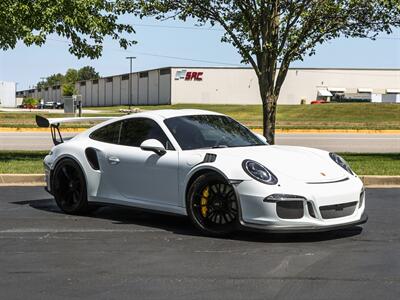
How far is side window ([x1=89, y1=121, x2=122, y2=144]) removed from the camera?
7.69m

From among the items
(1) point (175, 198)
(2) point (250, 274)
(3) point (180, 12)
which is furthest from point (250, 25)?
(2) point (250, 274)

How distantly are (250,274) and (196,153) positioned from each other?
1.94 metres

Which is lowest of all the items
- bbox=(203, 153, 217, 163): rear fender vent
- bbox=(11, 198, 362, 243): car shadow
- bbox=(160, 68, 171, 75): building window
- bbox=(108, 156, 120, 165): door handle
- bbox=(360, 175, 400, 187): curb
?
bbox=(11, 198, 362, 243): car shadow

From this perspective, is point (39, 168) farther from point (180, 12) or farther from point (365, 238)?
point (365, 238)

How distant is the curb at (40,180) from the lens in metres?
10.8

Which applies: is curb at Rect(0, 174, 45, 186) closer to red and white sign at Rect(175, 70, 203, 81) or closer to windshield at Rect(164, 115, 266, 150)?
windshield at Rect(164, 115, 266, 150)

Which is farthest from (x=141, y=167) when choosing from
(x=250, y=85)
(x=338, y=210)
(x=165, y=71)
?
(x=165, y=71)

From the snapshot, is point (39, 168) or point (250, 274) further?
point (39, 168)

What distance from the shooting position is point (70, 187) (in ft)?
26.1

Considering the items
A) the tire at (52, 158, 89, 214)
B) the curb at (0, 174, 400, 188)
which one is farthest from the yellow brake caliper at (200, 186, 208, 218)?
the curb at (0, 174, 400, 188)

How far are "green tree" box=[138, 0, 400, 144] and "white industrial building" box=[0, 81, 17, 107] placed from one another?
10957 cm

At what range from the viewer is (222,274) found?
506cm

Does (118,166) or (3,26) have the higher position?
(3,26)

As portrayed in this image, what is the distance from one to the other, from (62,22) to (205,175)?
29.2 feet
